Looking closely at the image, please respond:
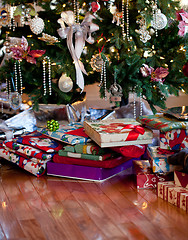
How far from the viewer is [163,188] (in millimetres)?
1079

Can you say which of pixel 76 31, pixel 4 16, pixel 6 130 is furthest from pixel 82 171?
pixel 4 16

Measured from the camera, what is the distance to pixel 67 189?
1210 mm

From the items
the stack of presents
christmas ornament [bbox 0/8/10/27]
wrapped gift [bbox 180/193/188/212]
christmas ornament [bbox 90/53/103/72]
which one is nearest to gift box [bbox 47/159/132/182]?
the stack of presents

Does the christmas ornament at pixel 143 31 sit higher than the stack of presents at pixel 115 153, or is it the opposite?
the christmas ornament at pixel 143 31

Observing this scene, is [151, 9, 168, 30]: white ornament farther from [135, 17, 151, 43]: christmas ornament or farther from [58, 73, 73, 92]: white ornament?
[58, 73, 73, 92]: white ornament

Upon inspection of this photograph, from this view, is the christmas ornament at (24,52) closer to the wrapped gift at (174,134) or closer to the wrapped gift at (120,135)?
the wrapped gift at (120,135)

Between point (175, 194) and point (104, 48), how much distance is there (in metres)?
1.27

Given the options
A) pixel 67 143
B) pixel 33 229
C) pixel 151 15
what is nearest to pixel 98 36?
pixel 151 15

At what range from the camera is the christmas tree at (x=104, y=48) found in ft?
5.93

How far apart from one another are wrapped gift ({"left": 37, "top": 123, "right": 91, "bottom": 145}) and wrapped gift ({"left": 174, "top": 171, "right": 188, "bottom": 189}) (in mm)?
435

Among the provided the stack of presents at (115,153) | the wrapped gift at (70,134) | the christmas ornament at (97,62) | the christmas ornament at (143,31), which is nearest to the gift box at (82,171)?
the stack of presents at (115,153)

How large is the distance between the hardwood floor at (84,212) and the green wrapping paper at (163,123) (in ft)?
0.76

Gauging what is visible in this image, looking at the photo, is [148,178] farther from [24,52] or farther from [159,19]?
[24,52]

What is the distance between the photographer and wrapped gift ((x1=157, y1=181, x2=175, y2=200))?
107cm
